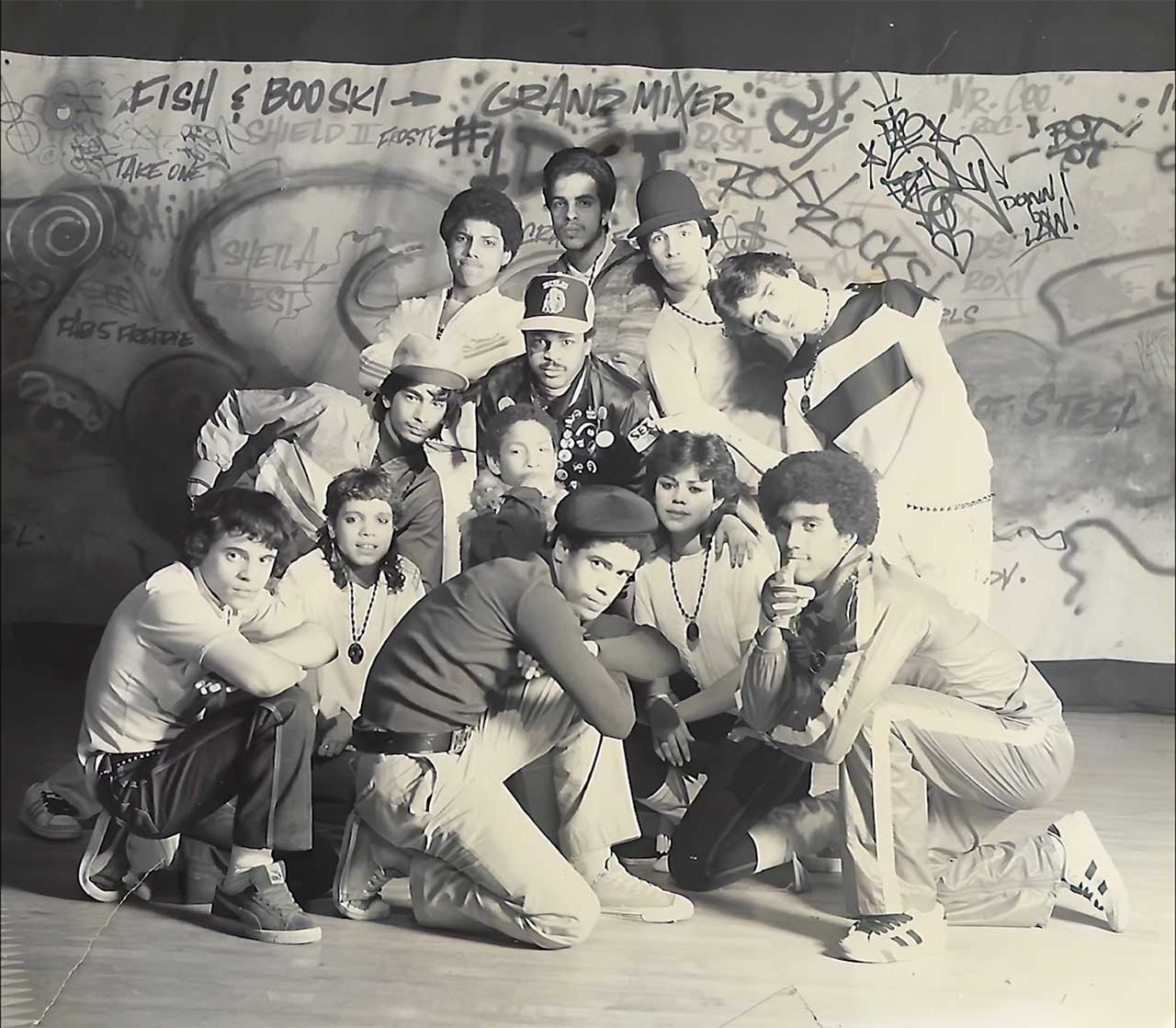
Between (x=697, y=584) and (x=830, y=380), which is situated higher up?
(x=830, y=380)

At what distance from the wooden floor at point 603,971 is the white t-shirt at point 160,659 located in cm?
30

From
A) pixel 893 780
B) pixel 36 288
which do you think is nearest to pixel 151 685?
pixel 36 288

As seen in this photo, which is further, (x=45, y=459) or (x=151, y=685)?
(x=45, y=459)

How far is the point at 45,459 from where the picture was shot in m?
2.30

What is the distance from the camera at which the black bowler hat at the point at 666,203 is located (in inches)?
85.1

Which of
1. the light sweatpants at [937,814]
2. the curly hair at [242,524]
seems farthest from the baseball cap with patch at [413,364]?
the light sweatpants at [937,814]

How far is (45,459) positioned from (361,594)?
0.67m

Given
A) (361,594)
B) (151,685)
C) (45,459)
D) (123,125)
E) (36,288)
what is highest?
(123,125)

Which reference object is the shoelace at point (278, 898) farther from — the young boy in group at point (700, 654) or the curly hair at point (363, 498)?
the young boy in group at point (700, 654)

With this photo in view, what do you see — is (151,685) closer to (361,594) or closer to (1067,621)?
(361,594)

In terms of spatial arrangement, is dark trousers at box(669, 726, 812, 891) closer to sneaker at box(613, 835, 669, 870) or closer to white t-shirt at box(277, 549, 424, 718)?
sneaker at box(613, 835, 669, 870)

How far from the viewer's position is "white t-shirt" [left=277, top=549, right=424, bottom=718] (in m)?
2.18

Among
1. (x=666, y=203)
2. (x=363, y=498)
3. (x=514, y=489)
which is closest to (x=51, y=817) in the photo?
(x=363, y=498)

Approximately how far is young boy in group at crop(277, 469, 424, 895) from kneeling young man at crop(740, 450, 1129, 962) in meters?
0.66
